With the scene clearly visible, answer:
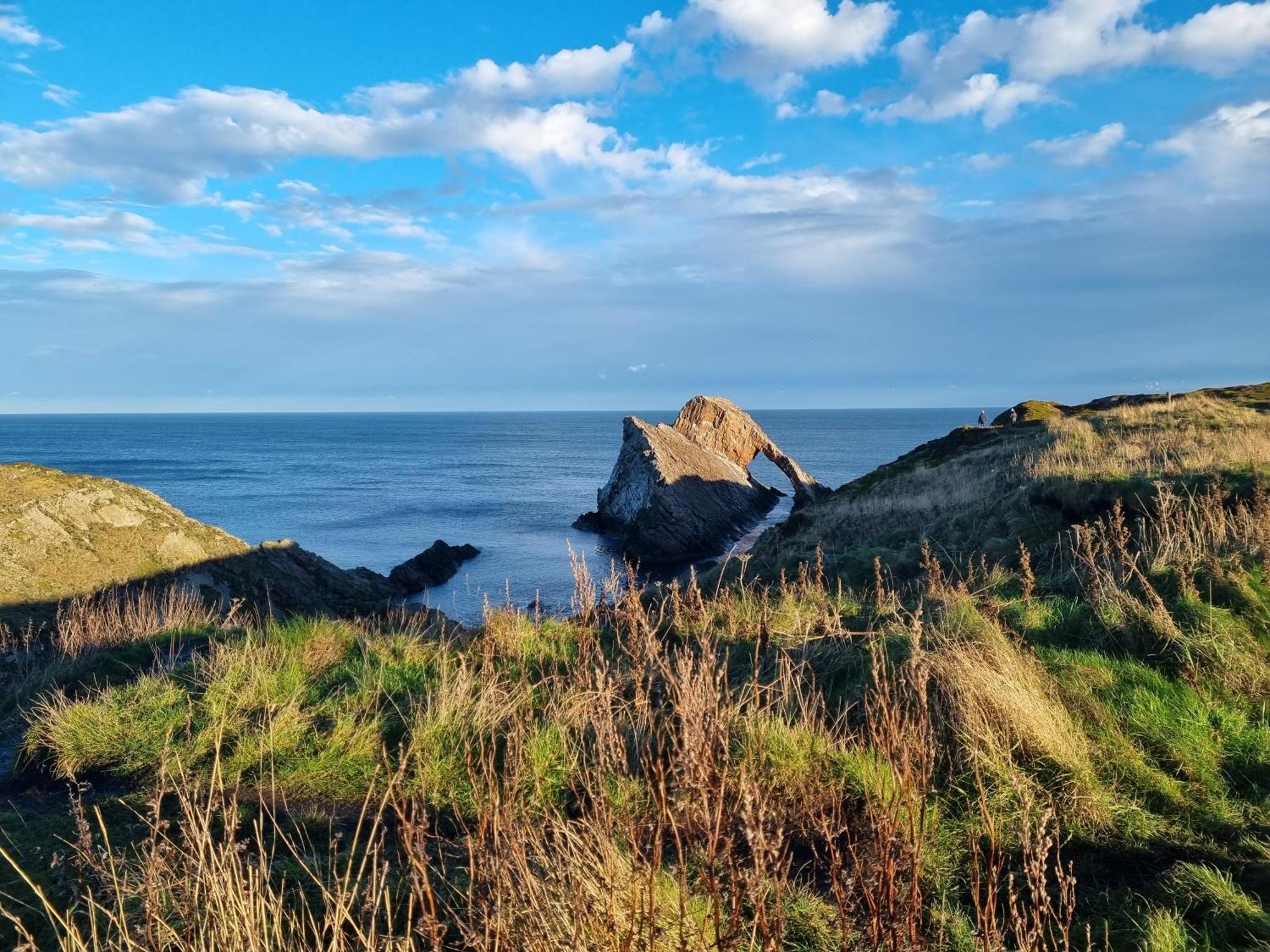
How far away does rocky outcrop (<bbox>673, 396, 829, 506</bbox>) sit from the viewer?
121 ft

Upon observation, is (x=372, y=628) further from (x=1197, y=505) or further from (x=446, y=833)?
(x=1197, y=505)

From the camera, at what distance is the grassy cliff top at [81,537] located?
1297cm

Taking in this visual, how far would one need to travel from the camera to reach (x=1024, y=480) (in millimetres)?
16828

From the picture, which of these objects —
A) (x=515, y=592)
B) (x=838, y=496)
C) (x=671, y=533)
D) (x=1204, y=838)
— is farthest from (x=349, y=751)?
(x=671, y=533)

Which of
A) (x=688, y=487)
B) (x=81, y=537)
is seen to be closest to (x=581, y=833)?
(x=81, y=537)

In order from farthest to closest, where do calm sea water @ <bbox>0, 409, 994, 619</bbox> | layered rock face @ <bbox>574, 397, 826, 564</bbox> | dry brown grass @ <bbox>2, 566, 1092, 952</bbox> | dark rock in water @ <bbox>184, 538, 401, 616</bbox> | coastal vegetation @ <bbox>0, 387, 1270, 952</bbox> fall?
layered rock face @ <bbox>574, 397, 826, 564</bbox>, calm sea water @ <bbox>0, 409, 994, 619</bbox>, dark rock in water @ <bbox>184, 538, 401, 616</bbox>, coastal vegetation @ <bbox>0, 387, 1270, 952</bbox>, dry brown grass @ <bbox>2, 566, 1092, 952</bbox>

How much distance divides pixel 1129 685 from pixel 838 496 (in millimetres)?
20031

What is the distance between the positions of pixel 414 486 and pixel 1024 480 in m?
46.3

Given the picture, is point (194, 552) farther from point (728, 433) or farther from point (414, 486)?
point (414, 486)

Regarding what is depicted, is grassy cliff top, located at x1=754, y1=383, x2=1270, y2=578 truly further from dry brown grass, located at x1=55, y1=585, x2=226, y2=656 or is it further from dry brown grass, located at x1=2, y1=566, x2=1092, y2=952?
dry brown grass, located at x1=55, y1=585, x2=226, y2=656

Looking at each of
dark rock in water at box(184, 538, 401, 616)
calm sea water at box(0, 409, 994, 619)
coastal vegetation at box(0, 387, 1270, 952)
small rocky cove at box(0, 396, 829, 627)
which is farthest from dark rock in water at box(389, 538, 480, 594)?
coastal vegetation at box(0, 387, 1270, 952)

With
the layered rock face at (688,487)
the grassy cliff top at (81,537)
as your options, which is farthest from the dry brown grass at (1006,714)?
the layered rock face at (688,487)

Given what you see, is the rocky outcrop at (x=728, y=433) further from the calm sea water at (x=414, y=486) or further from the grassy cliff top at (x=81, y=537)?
the grassy cliff top at (x=81, y=537)

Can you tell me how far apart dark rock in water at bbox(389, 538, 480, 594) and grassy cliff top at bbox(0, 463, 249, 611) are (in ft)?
27.4
